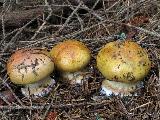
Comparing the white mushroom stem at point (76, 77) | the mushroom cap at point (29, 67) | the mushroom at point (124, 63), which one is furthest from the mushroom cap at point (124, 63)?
the mushroom cap at point (29, 67)

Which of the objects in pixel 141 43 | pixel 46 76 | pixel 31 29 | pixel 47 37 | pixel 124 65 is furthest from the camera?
pixel 31 29

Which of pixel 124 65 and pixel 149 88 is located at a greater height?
pixel 124 65

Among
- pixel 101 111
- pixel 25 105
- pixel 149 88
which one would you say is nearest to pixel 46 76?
pixel 25 105

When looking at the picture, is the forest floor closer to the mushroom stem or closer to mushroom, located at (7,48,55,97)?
the mushroom stem

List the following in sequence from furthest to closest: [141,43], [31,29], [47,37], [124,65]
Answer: [31,29] → [47,37] → [141,43] → [124,65]

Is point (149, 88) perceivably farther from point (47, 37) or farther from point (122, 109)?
point (47, 37)

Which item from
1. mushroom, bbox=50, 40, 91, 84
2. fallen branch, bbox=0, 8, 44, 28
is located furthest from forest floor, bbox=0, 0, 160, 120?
mushroom, bbox=50, 40, 91, 84

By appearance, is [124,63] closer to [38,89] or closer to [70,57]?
[70,57]
